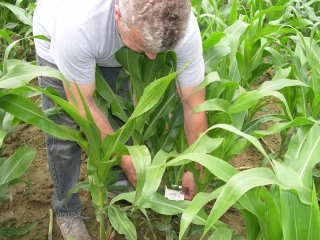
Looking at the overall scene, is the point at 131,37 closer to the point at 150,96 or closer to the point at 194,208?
the point at 150,96

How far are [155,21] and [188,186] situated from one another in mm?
789

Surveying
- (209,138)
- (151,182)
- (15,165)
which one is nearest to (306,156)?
(209,138)

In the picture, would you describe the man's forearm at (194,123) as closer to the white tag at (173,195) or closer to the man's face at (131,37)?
the white tag at (173,195)

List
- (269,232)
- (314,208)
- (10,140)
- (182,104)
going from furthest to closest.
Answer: (10,140), (182,104), (269,232), (314,208)

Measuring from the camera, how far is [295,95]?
194cm

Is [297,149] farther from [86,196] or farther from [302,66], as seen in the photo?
[86,196]

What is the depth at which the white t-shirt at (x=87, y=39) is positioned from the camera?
1315 millimetres

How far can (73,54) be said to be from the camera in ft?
4.38

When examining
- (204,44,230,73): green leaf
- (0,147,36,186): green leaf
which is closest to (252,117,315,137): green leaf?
(204,44,230,73): green leaf

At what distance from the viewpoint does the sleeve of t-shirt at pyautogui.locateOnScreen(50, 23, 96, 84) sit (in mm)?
1312

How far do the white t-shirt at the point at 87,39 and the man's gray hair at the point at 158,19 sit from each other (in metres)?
0.13

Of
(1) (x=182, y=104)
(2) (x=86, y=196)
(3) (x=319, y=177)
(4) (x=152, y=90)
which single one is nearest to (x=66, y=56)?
(4) (x=152, y=90)

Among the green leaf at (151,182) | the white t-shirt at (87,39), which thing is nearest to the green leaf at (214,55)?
the white t-shirt at (87,39)

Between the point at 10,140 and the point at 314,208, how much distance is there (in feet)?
6.41
